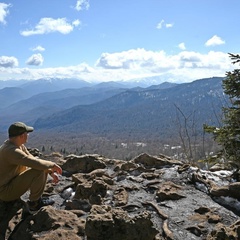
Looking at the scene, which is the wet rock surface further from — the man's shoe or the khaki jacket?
the khaki jacket

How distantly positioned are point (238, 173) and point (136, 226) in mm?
7218

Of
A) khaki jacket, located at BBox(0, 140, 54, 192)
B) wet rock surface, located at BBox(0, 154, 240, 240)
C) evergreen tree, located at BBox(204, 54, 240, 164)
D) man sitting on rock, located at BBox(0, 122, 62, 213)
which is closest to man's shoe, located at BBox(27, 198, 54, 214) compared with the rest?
wet rock surface, located at BBox(0, 154, 240, 240)

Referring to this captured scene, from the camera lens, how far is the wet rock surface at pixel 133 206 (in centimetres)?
661

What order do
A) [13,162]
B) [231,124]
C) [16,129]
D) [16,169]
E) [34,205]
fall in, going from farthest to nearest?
[231,124] → [34,205] → [16,169] → [16,129] → [13,162]

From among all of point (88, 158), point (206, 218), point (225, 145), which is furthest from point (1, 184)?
point (225, 145)

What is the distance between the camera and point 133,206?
9.15 metres

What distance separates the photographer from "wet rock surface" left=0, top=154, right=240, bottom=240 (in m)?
6.61

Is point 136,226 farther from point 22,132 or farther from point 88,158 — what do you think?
point 88,158

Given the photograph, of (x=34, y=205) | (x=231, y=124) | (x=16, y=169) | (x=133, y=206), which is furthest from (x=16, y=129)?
(x=231, y=124)

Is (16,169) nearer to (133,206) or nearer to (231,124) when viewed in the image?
(133,206)

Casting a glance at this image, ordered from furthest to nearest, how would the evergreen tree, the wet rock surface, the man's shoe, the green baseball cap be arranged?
the evergreen tree → the man's shoe → the green baseball cap → the wet rock surface

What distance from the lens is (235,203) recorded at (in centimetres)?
958

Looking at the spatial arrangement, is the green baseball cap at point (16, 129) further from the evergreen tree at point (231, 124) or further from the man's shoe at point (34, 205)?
the evergreen tree at point (231, 124)

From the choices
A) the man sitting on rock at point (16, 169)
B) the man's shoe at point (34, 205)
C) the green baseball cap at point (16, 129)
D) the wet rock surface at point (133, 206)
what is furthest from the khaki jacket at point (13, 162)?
the man's shoe at point (34, 205)
